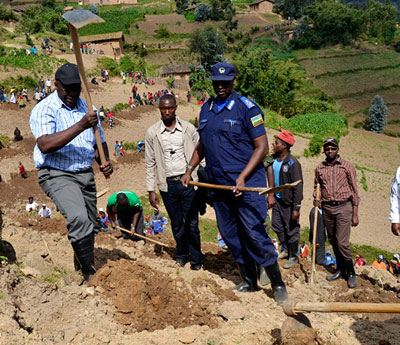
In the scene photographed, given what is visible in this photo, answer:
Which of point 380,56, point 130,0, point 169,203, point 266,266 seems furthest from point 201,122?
point 130,0

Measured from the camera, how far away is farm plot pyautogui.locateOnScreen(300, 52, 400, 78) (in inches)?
2297

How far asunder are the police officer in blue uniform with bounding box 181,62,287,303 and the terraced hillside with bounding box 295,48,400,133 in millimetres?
43399

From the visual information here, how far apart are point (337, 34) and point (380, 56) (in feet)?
24.9

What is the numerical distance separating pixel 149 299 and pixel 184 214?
1.35 metres

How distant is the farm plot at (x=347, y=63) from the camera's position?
58.3 meters

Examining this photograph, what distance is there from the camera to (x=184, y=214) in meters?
5.49

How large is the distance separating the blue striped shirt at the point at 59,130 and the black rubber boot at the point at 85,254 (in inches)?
27.6

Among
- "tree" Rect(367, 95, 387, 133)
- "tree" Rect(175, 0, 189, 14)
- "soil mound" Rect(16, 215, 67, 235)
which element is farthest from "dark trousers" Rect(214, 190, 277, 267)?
"tree" Rect(175, 0, 189, 14)

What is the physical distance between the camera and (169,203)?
545cm

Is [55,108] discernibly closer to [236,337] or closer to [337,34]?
[236,337]

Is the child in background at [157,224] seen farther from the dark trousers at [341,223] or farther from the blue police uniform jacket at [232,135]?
the blue police uniform jacket at [232,135]

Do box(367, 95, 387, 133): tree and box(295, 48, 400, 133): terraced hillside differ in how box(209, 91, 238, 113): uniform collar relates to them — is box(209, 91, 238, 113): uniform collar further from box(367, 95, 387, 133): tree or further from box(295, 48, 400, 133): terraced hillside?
box(295, 48, 400, 133): terraced hillside

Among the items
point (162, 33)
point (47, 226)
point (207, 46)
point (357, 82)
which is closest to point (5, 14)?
point (162, 33)

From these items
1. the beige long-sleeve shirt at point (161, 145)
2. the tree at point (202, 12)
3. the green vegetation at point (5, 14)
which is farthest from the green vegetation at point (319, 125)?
the tree at point (202, 12)
